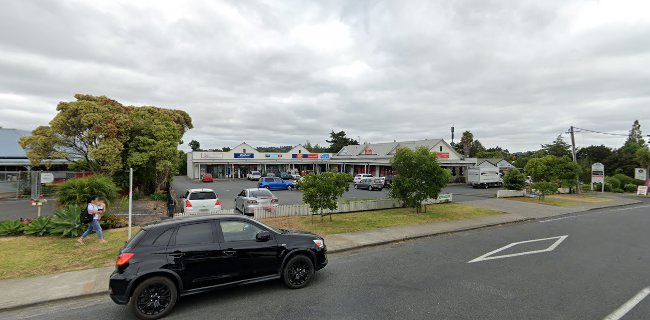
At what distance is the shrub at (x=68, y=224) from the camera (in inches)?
410

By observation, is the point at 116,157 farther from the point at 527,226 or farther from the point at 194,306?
the point at 527,226

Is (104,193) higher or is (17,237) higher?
(104,193)

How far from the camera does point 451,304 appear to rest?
5641 millimetres

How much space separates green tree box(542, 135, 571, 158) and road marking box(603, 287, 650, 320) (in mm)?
72812

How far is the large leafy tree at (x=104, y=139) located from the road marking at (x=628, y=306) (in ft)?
70.3

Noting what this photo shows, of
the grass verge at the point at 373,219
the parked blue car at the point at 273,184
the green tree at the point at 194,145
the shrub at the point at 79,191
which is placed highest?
the green tree at the point at 194,145

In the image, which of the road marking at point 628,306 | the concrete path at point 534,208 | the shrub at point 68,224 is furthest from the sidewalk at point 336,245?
the road marking at point 628,306

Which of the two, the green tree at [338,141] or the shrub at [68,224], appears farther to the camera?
the green tree at [338,141]

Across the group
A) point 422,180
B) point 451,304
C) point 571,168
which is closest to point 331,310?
point 451,304

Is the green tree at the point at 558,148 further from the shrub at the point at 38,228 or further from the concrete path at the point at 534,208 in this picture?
the shrub at the point at 38,228

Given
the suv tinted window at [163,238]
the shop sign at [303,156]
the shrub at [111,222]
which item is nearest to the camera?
the suv tinted window at [163,238]

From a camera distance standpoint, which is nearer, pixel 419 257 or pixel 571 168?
pixel 419 257

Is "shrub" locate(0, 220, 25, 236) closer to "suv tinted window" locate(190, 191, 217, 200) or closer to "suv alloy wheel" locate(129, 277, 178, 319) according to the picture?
"suv tinted window" locate(190, 191, 217, 200)

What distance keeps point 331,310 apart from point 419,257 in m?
4.22
